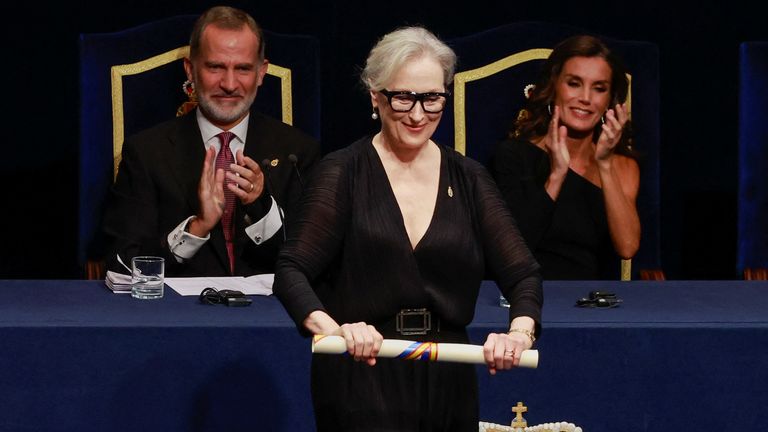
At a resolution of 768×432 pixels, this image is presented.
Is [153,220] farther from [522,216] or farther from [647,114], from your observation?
[647,114]

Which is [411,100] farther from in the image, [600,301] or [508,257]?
[600,301]

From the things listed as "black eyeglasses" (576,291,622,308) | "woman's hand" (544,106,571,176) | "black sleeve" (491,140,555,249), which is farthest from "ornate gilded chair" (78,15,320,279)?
"black eyeglasses" (576,291,622,308)

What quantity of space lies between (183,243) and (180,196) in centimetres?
16

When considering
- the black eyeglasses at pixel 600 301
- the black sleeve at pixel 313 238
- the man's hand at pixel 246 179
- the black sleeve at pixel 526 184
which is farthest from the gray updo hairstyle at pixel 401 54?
the black sleeve at pixel 526 184

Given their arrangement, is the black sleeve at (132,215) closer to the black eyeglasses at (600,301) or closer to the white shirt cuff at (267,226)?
the white shirt cuff at (267,226)

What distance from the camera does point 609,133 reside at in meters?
3.47

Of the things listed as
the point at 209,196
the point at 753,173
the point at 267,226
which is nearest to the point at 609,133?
the point at 753,173

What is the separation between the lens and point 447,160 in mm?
2234

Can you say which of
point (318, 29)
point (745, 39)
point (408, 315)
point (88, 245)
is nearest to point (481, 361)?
point (408, 315)

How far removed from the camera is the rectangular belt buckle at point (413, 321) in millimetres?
2148

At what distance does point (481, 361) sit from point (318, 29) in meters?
2.07

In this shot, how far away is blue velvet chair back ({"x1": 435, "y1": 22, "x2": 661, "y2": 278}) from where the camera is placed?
3617 millimetres

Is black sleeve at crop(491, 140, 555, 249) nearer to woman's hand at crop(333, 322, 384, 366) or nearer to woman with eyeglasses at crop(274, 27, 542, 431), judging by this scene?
woman with eyeglasses at crop(274, 27, 542, 431)

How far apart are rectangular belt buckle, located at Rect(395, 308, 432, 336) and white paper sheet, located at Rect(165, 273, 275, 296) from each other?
72 cm
